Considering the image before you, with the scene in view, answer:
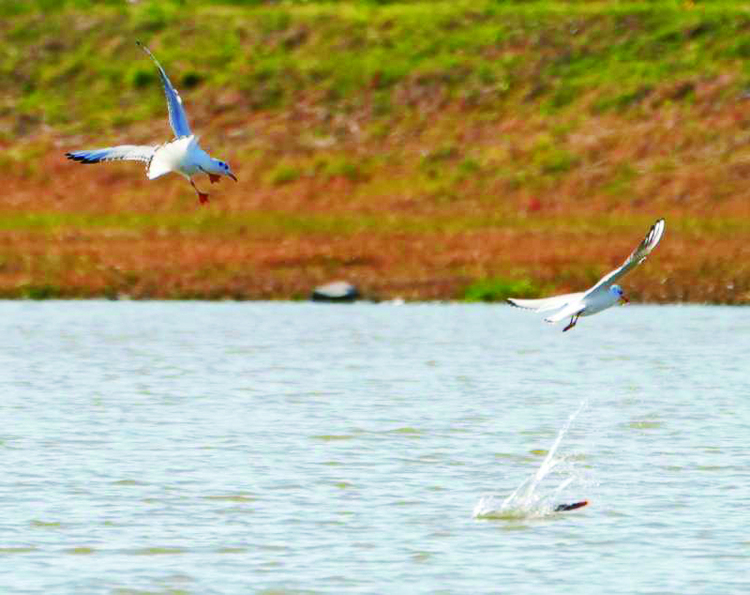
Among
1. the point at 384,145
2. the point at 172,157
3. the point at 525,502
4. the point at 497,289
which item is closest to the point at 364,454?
the point at 525,502

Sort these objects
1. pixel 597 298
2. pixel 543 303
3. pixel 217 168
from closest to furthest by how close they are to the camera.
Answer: pixel 217 168, pixel 543 303, pixel 597 298

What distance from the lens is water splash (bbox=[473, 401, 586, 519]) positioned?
16.6 metres

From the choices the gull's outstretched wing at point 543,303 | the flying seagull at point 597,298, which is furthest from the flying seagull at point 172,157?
the flying seagull at point 597,298

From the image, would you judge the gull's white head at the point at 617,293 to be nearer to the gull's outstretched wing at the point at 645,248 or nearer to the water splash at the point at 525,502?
the gull's outstretched wing at the point at 645,248

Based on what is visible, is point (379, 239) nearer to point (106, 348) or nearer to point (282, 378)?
point (106, 348)

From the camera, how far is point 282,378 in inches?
1073

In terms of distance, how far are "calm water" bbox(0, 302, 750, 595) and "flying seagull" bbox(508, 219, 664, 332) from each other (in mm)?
1738

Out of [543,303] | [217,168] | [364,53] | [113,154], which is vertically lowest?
[543,303]

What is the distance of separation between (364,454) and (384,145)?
3332cm

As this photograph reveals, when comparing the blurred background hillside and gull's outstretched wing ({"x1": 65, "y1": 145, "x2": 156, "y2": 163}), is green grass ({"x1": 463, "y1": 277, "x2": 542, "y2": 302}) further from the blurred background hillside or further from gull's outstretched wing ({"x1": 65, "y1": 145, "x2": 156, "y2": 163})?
gull's outstretched wing ({"x1": 65, "y1": 145, "x2": 156, "y2": 163})

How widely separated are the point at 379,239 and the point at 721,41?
1905cm

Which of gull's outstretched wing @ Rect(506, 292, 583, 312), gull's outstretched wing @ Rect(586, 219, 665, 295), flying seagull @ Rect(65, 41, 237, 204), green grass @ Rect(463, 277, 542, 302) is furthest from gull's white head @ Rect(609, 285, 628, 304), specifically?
green grass @ Rect(463, 277, 542, 302)

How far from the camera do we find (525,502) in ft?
55.9

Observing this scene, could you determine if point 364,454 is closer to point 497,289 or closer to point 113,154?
point 113,154
